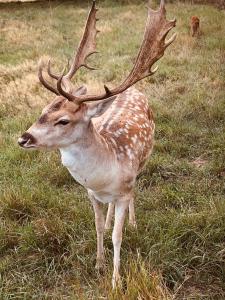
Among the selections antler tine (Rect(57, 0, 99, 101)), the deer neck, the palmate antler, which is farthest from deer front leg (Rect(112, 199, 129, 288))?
antler tine (Rect(57, 0, 99, 101))

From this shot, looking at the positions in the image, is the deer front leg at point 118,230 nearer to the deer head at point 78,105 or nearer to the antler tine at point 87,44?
the deer head at point 78,105

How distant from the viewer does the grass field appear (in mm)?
3613

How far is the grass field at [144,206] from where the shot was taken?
3.61 m

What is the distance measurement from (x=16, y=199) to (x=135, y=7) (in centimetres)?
1558

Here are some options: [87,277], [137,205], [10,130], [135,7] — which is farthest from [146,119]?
[135,7]

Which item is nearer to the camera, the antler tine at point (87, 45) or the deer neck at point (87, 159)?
the deer neck at point (87, 159)

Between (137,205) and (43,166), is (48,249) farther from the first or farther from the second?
(43,166)

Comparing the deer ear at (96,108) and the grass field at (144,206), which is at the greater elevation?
the deer ear at (96,108)

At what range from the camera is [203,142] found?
6.16 metres

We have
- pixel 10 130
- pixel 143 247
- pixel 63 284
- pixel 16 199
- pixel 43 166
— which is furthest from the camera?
pixel 10 130

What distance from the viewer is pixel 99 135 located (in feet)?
12.2

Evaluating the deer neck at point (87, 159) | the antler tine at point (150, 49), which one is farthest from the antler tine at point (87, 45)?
the deer neck at point (87, 159)

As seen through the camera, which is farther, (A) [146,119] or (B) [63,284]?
(A) [146,119]

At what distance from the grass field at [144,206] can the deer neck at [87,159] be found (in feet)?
2.00
